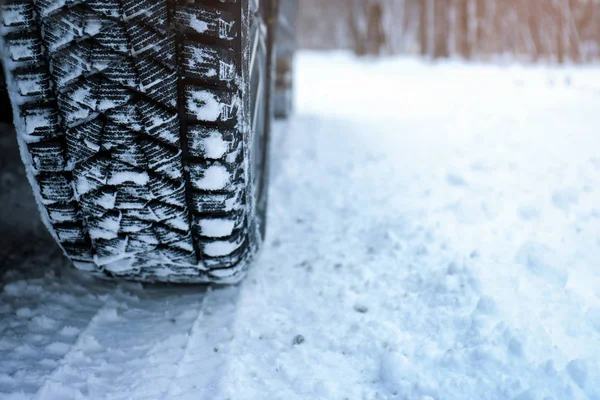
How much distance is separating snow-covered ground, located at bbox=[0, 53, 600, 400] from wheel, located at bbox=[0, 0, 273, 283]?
217 mm

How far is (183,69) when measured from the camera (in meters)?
0.81


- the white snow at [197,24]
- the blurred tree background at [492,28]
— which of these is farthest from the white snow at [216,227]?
the blurred tree background at [492,28]

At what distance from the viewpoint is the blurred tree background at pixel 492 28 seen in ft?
22.3

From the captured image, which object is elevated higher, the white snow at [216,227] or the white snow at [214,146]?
the white snow at [214,146]

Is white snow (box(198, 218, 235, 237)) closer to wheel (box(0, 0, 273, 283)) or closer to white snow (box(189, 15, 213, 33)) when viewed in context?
wheel (box(0, 0, 273, 283))

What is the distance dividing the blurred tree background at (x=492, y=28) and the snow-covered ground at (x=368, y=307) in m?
6.20

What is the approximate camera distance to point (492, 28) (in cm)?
992

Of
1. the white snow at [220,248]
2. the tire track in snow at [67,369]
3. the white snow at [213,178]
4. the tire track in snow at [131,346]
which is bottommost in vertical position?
the tire track in snow at [131,346]

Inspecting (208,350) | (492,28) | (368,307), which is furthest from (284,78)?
(492,28)

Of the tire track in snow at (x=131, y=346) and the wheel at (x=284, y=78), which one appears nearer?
the tire track in snow at (x=131, y=346)

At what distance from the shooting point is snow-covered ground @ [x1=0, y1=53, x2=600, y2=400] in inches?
35.0

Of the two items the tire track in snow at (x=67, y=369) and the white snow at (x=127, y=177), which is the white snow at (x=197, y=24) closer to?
the white snow at (x=127, y=177)

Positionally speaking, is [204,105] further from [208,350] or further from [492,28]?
[492,28]

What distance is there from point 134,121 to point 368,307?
0.71m
